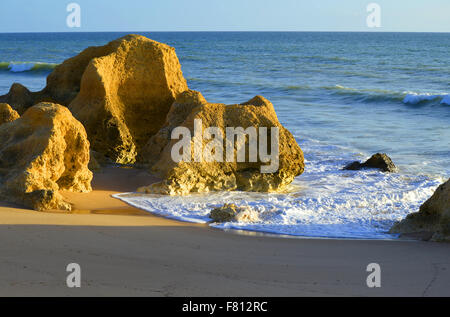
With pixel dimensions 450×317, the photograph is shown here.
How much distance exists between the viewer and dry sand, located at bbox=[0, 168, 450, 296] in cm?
400

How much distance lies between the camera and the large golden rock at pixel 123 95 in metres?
8.50

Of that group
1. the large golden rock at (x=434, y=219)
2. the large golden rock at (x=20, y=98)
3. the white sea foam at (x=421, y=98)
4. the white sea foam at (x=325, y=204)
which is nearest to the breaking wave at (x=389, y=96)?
the white sea foam at (x=421, y=98)

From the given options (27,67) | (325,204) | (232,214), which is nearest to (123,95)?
(232,214)

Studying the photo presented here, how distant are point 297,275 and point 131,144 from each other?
5021 mm

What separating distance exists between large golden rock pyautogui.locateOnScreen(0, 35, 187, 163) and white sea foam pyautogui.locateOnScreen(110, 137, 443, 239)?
69.7 inches

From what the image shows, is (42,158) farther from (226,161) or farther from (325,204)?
(325,204)

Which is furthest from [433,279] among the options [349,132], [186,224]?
[349,132]

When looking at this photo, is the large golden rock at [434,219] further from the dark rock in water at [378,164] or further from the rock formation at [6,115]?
the rock formation at [6,115]

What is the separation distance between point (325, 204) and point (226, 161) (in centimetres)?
144

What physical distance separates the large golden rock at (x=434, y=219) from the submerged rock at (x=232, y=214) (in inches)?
59.3

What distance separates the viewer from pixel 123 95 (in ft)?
29.1

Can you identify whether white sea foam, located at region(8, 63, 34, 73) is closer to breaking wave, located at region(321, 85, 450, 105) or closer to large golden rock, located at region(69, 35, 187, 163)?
breaking wave, located at region(321, 85, 450, 105)

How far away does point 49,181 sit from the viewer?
20.9 feet

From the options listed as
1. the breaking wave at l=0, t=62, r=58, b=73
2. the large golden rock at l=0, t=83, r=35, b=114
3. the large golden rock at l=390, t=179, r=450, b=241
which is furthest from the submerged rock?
the breaking wave at l=0, t=62, r=58, b=73
